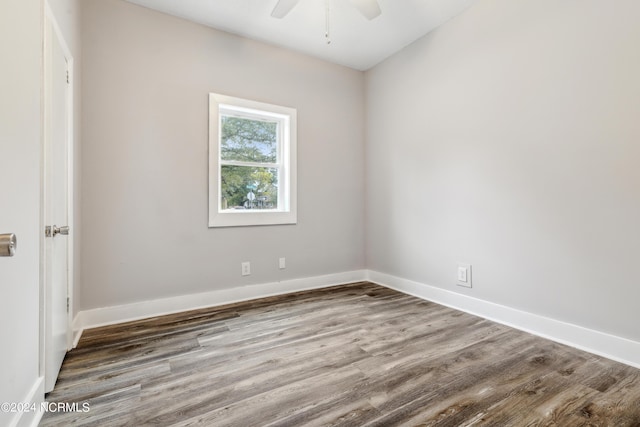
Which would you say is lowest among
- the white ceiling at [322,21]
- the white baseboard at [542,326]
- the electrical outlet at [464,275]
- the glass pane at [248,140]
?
the white baseboard at [542,326]

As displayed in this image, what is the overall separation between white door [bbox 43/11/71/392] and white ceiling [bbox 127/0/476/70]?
1271 millimetres

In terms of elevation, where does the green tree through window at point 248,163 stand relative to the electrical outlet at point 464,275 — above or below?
above

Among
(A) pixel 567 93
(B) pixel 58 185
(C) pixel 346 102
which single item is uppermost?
(C) pixel 346 102

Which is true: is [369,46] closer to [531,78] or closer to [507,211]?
[531,78]

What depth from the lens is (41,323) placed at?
1.42 meters

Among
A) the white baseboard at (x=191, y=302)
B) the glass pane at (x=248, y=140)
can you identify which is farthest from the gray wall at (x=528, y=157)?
the glass pane at (x=248, y=140)

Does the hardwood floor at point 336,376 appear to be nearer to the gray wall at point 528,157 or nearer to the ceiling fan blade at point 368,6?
the gray wall at point 528,157

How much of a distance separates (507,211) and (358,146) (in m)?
1.98

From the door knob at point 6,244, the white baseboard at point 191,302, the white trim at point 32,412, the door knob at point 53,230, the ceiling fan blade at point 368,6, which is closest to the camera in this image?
the door knob at point 6,244

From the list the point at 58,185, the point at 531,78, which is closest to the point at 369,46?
the point at 531,78

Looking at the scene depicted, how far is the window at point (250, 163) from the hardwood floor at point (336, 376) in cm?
111

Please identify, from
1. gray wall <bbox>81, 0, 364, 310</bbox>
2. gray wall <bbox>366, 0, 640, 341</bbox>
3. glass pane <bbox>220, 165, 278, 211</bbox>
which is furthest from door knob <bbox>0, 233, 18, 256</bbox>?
gray wall <bbox>366, 0, 640, 341</bbox>

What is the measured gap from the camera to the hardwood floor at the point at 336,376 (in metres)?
1.37

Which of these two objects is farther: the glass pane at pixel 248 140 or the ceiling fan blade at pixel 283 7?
the glass pane at pixel 248 140
